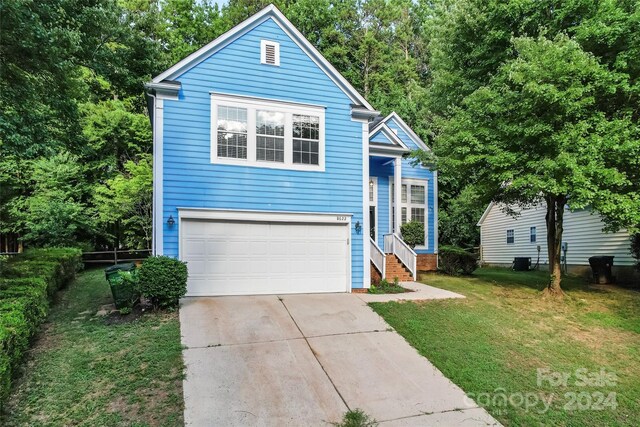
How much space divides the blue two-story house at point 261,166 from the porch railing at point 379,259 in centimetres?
138

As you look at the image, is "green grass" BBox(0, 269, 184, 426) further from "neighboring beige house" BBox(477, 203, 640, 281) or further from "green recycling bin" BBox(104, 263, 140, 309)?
"neighboring beige house" BBox(477, 203, 640, 281)

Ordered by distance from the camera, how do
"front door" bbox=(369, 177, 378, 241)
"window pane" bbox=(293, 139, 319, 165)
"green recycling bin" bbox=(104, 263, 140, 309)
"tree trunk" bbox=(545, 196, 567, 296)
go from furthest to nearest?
"front door" bbox=(369, 177, 378, 241) < "window pane" bbox=(293, 139, 319, 165) < "tree trunk" bbox=(545, 196, 567, 296) < "green recycling bin" bbox=(104, 263, 140, 309)

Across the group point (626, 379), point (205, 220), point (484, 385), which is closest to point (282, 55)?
point (205, 220)

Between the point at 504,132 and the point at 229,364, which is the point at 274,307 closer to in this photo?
the point at 229,364

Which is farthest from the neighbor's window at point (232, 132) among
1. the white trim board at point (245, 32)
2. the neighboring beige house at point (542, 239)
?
the neighboring beige house at point (542, 239)

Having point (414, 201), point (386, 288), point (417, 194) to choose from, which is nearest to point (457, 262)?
point (414, 201)

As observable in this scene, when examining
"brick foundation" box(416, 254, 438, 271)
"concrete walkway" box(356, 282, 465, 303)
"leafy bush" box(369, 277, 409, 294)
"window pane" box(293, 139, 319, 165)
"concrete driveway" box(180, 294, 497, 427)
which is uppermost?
"window pane" box(293, 139, 319, 165)

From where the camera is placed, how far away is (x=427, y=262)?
51.8 feet

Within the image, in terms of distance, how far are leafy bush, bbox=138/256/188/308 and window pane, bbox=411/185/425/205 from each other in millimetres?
10563

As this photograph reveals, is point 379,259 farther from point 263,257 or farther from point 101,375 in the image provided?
point 101,375

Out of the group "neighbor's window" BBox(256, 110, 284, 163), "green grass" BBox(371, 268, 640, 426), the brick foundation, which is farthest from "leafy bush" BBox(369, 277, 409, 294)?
"neighbor's window" BBox(256, 110, 284, 163)

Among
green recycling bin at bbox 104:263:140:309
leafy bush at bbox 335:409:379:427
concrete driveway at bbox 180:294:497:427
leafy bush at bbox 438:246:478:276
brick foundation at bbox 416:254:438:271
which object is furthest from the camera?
brick foundation at bbox 416:254:438:271

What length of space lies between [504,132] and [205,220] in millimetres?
7771

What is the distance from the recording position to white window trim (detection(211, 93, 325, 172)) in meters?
9.82
